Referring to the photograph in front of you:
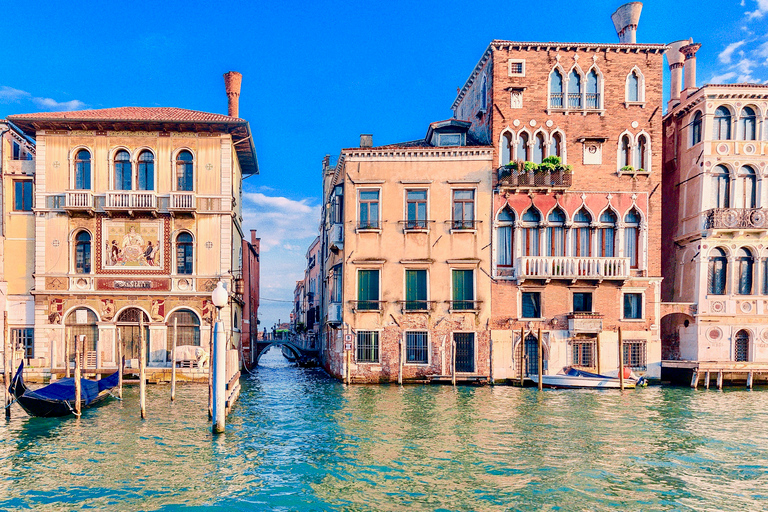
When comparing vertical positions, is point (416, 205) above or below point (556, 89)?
below

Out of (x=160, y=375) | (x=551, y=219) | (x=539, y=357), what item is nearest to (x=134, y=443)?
(x=160, y=375)

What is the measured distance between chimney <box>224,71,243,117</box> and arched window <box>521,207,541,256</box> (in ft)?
45.2

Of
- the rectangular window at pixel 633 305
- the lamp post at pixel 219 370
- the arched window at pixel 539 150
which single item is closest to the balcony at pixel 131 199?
the lamp post at pixel 219 370

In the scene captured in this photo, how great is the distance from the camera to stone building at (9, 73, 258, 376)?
2153 cm

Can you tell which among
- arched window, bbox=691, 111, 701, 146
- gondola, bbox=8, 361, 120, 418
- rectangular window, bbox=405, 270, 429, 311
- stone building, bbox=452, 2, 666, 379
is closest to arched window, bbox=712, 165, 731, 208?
arched window, bbox=691, 111, 701, 146

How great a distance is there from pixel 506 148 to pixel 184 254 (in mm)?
13486

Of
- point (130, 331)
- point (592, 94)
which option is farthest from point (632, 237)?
point (130, 331)

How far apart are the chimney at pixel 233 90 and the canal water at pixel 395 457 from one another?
13.7 metres

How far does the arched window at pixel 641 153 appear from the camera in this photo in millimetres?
22906

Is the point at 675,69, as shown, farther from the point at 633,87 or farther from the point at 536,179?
the point at 536,179

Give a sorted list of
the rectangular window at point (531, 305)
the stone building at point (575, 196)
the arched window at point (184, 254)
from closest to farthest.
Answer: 1. the arched window at point (184, 254)
2. the stone building at point (575, 196)
3. the rectangular window at point (531, 305)

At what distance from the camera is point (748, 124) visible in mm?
22609

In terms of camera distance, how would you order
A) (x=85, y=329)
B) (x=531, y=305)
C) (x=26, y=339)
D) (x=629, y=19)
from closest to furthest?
(x=85, y=329), (x=26, y=339), (x=531, y=305), (x=629, y=19)

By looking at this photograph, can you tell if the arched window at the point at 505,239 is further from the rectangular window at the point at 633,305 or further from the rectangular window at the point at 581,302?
the rectangular window at the point at 633,305
